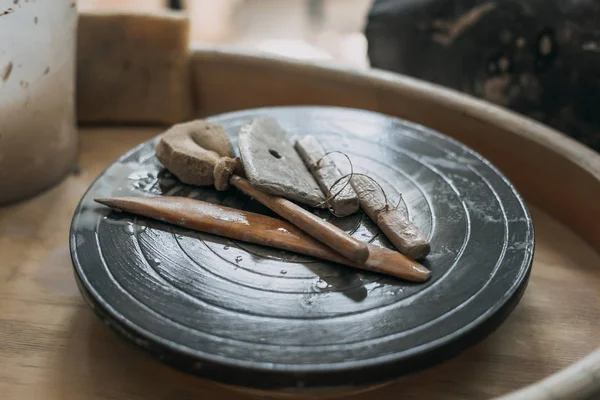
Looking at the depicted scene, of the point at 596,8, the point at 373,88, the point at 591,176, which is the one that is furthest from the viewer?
the point at 373,88

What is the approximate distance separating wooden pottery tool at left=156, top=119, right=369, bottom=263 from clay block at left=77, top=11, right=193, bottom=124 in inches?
17.5

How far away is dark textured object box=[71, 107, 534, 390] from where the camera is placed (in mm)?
780

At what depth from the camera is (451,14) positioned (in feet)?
5.18

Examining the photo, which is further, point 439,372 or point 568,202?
point 568,202

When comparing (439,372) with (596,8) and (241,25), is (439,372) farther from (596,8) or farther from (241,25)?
(241,25)

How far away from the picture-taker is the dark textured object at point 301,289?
0.78 m

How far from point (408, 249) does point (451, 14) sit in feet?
2.90

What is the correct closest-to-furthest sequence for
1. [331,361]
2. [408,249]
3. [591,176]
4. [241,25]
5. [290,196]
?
[331,361]
[408,249]
[290,196]
[591,176]
[241,25]

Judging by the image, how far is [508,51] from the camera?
1.50 metres

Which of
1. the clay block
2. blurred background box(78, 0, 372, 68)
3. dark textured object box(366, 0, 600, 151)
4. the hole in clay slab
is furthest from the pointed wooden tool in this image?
blurred background box(78, 0, 372, 68)

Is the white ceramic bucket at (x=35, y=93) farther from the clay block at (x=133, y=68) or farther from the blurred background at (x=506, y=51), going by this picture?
the blurred background at (x=506, y=51)

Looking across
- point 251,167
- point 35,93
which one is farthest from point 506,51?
point 35,93

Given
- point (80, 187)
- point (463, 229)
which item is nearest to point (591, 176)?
point (463, 229)

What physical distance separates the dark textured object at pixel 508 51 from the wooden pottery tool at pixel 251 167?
24.5 inches
